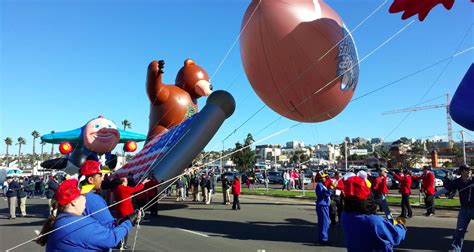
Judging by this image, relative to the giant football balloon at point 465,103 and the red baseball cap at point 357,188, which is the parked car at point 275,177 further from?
the red baseball cap at point 357,188

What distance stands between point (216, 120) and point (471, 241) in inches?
297

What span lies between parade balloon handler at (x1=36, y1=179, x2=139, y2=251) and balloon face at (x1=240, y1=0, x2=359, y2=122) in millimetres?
4619

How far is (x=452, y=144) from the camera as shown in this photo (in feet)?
339

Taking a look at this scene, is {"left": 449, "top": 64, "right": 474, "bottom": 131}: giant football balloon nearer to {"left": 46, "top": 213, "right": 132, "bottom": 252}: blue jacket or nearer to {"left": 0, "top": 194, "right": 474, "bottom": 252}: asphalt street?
{"left": 0, "top": 194, "right": 474, "bottom": 252}: asphalt street

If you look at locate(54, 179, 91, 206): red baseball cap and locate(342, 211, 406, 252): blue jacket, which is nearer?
locate(54, 179, 91, 206): red baseball cap

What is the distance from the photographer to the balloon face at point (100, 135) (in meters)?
16.3

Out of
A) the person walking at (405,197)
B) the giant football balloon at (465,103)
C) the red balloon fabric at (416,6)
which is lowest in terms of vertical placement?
the person walking at (405,197)

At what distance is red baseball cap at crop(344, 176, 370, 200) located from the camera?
3686 mm

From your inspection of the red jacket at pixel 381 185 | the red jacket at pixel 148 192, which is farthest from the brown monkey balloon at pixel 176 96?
the red jacket at pixel 381 185

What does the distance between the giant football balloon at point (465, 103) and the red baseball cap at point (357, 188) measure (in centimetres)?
283

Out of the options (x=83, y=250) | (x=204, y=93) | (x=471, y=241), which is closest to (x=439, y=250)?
(x=471, y=241)

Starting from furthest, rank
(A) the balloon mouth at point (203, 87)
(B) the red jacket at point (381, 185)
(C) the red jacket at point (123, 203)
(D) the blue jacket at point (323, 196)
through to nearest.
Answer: (A) the balloon mouth at point (203, 87) → (B) the red jacket at point (381, 185) → (D) the blue jacket at point (323, 196) → (C) the red jacket at point (123, 203)

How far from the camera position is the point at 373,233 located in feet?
11.6

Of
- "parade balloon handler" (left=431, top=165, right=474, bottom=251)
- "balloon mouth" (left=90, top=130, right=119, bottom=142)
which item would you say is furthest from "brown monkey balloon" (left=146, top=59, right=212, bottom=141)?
"parade balloon handler" (left=431, top=165, right=474, bottom=251)
